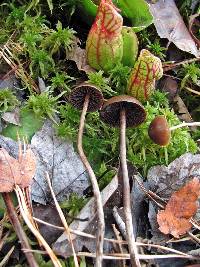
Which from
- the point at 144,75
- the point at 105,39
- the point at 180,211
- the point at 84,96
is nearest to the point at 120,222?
the point at 180,211

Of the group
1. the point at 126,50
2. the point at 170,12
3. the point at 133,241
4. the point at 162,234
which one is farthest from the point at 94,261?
the point at 170,12

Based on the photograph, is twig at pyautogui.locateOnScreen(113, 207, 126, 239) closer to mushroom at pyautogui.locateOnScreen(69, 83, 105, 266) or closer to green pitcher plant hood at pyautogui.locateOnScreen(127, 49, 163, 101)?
mushroom at pyautogui.locateOnScreen(69, 83, 105, 266)

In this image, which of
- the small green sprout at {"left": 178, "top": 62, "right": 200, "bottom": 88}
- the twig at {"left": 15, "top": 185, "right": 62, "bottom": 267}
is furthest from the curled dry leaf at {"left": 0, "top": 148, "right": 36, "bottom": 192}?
the small green sprout at {"left": 178, "top": 62, "right": 200, "bottom": 88}

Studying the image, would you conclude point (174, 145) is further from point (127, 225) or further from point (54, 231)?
point (54, 231)

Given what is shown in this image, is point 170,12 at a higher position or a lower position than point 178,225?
higher

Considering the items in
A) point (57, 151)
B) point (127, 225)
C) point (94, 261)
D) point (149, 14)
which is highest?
point (149, 14)

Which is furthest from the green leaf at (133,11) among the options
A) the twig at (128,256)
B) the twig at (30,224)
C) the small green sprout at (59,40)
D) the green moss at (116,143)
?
the twig at (128,256)
